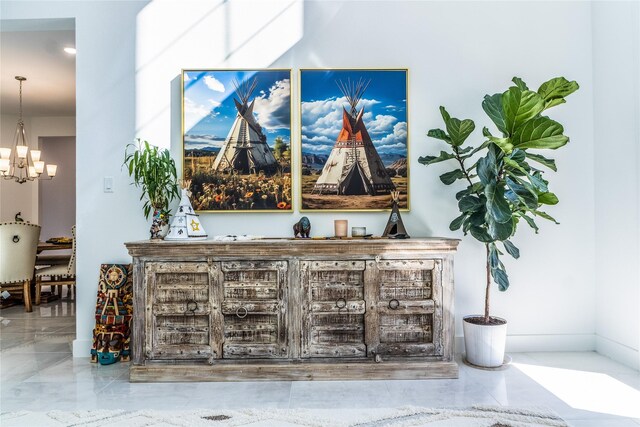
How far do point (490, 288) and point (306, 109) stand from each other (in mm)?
1956

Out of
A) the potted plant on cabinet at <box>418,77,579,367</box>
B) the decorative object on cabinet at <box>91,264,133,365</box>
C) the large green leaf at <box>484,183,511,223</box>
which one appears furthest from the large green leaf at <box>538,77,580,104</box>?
the decorative object on cabinet at <box>91,264,133,365</box>

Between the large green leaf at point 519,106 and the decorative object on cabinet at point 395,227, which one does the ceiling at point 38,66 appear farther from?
the large green leaf at point 519,106

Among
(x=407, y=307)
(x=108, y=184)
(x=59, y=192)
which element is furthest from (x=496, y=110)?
(x=59, y=192)

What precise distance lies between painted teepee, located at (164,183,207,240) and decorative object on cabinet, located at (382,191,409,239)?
132 centimetres

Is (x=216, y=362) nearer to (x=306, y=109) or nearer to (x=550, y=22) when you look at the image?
(x=306, y=109)

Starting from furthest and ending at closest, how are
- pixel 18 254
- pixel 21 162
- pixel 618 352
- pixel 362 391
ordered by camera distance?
pixel 21 162
pixel 18 254
pixel 618 352
pixel 362 391

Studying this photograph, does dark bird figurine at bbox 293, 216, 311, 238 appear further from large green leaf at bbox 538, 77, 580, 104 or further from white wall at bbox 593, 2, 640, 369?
white wall at bbox 593, 2, 640, 369

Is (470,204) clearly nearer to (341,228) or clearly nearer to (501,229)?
(501,229)

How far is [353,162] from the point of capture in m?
3.15

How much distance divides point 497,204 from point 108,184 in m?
2.79

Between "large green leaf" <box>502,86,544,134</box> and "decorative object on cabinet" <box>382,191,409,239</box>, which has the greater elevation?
"large green leaf" <box>502,86,544,134</box>

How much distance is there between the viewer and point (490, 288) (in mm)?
3125

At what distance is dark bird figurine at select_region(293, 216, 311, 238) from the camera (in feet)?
9.82

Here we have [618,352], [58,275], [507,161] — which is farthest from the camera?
[58,275]
